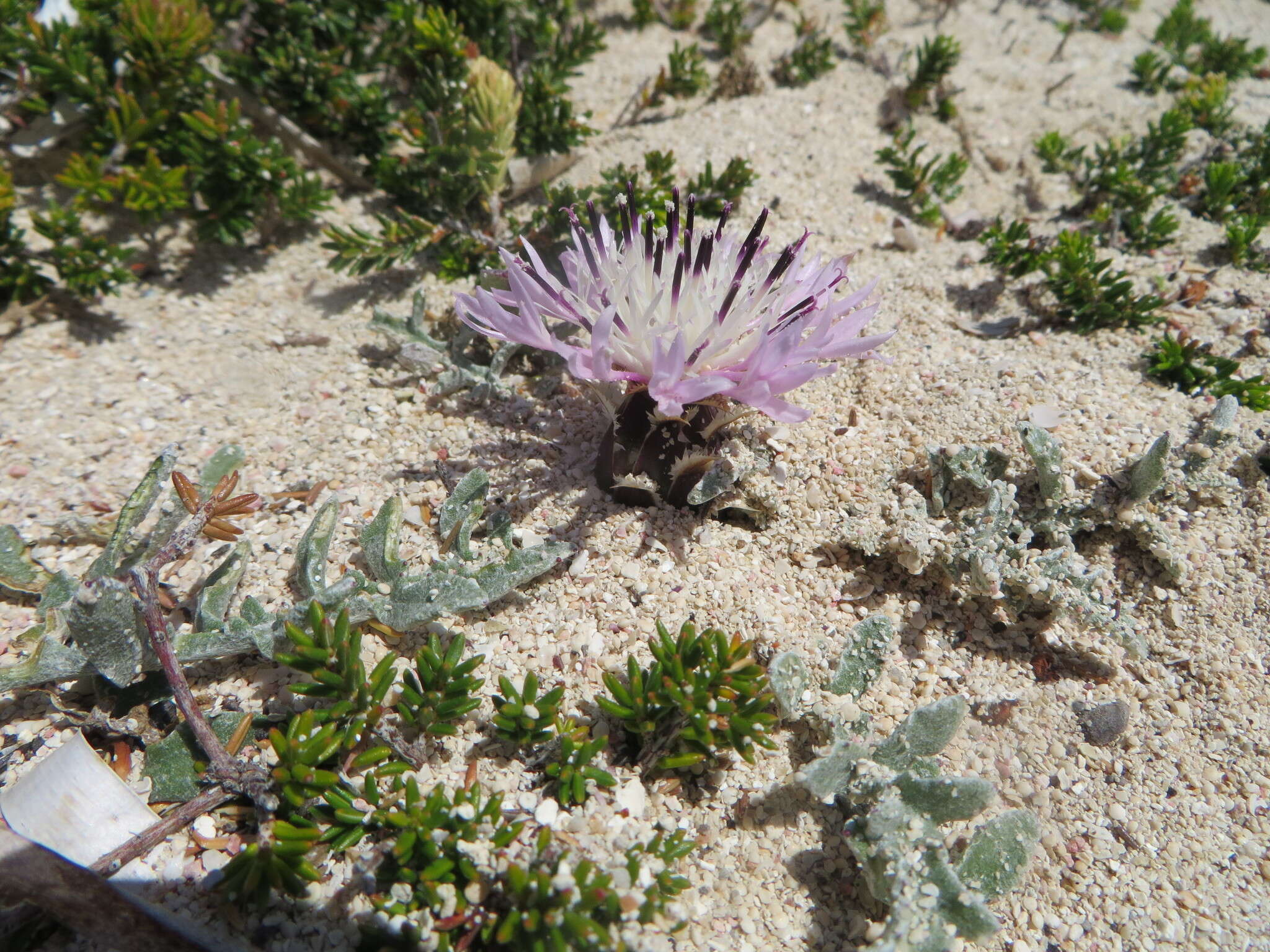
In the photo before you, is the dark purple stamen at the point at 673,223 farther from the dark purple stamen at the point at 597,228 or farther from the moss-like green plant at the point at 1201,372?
the moss-like green plant at the point at 1201,372

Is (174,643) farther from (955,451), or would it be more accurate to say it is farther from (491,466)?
(955,451)

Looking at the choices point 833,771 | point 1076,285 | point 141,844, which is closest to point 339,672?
point 141,844

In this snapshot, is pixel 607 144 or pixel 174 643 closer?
pixel 174 643

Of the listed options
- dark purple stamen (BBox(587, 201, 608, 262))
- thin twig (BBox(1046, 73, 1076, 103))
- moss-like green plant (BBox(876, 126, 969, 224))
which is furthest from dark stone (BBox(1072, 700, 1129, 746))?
thin twig (BBox(1046, 73, 1076, 103))

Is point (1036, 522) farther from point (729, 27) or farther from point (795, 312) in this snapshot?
point (729, 27)

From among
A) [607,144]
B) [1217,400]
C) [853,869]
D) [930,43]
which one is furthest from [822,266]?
[930,43]

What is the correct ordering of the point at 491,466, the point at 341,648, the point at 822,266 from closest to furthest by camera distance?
the point at 341,648 → the point at 822,266 → the point at 491,466
